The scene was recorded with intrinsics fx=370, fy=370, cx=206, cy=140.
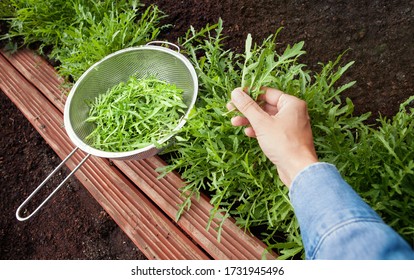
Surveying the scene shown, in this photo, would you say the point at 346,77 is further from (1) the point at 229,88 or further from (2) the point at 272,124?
(2) the point at 272,124

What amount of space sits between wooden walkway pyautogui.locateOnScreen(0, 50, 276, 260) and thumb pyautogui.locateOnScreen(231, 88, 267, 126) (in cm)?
33

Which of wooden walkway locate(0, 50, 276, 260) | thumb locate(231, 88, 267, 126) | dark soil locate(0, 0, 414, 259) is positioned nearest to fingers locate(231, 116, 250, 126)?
thumb locate(231, 88, 267, 126)

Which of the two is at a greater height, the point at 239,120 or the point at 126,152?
the point at 239,120

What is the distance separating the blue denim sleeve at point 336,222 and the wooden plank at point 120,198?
1.53ft

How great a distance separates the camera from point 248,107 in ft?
2.52

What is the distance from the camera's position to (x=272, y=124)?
71 cm

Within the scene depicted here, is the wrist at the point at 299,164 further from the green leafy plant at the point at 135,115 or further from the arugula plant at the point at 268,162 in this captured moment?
the green leafy plant at the point at 135,115

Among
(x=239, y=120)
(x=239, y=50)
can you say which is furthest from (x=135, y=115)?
(x=239, y=50)

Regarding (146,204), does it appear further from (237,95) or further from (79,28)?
(79,28)

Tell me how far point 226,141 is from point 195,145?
86 mm

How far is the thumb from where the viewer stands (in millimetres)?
746

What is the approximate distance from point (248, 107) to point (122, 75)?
61 centimetres

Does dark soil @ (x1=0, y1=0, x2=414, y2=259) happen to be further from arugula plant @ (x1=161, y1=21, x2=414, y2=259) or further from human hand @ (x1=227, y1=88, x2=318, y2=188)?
human hand @ (x1=227, y1=88, x2=318, y2=188)

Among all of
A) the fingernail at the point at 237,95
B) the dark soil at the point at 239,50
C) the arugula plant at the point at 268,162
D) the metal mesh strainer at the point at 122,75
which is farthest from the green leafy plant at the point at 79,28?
the fingernail at the point at 237,95
